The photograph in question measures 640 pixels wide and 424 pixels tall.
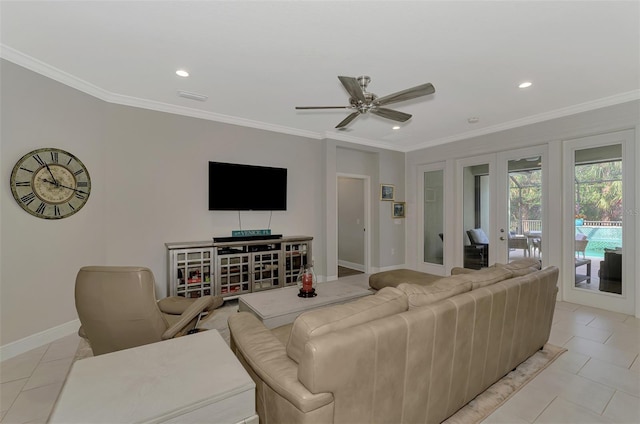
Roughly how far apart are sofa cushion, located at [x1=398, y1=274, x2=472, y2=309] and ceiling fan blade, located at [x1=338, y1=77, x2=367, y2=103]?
167 cm

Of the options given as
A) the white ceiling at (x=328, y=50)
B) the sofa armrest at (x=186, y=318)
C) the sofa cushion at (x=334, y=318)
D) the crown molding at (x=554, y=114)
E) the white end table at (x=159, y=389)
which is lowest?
the sofa armrest at (x=186, y=318)

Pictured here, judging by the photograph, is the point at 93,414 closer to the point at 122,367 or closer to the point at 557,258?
the point at 122,367

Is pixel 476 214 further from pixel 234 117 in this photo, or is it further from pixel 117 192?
pixel 117 192

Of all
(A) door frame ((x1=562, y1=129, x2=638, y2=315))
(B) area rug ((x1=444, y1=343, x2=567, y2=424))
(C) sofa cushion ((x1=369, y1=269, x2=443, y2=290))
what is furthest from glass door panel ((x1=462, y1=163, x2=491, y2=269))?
(B) area rug ((x1=444, y1=343, x2=567, y2=424))

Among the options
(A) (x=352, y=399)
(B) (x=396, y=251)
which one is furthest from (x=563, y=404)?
(B) (x=396, y=251)

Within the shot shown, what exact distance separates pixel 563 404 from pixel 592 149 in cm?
363

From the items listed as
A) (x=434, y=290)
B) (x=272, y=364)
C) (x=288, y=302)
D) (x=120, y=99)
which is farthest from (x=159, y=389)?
(x=120, y=99)

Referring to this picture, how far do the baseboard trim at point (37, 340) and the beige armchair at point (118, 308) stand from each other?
1.39 m

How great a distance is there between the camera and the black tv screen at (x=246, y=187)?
4.26 metres

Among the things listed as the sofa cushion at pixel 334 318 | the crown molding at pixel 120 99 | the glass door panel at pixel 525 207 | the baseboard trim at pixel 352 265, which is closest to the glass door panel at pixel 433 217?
the glass door panel at pixel 525 207

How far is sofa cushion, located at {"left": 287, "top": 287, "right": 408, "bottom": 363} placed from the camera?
132cm

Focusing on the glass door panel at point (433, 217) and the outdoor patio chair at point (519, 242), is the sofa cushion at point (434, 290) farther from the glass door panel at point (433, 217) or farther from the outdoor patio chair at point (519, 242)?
the glass door panel at point (433, 217)

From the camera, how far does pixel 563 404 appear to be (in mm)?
1959

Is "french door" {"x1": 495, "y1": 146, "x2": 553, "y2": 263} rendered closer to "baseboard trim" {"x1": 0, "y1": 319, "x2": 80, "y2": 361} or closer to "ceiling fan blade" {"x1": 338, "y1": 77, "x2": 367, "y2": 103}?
"ceiling fan blade" {"x1": 338, "y1": 77, "x2": 367, "y2": 103}
